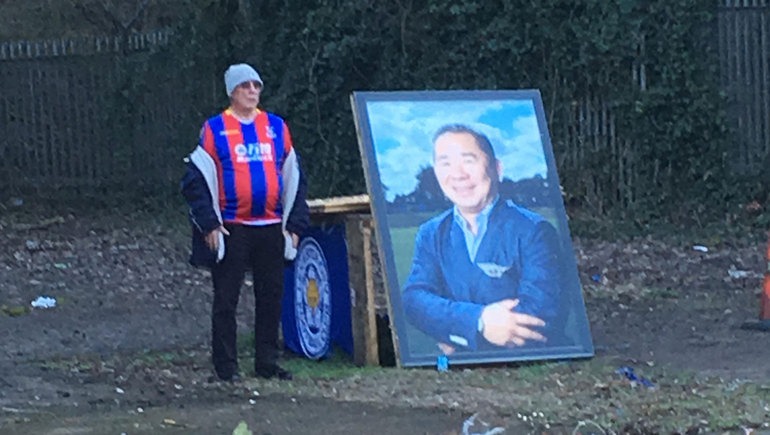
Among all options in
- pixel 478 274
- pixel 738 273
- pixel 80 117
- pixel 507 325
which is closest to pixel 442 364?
pixel 507 325

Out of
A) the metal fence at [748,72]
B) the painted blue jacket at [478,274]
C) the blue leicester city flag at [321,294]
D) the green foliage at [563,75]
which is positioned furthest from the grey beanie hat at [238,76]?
the metal fence at [748,72]

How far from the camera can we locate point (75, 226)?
16625 mm

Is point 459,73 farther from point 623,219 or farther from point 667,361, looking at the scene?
point 667,361

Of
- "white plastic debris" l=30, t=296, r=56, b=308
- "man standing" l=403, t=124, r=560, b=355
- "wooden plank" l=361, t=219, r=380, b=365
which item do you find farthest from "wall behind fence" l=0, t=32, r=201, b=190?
"wooden plank" l=361, t=219, r=380, b=365

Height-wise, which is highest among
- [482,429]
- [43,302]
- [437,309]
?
[437,309]

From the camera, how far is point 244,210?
293 inches

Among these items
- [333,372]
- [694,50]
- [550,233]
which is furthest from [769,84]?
[333,372]

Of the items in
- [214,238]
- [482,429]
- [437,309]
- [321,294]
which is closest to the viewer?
[482,429]

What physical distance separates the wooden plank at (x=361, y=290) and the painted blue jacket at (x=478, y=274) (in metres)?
0.24

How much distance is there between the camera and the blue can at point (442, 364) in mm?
7574

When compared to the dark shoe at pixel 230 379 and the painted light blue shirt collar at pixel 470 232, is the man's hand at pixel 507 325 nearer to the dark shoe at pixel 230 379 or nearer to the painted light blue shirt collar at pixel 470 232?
the painted light blue shirt collar at pixel 470 232

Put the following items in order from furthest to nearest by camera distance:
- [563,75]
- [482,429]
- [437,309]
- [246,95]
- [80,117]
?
[80,117], [563,75], [437,309], [246,95], [482,429]

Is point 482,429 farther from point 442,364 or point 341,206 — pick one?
point 341,206

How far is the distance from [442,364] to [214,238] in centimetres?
144
